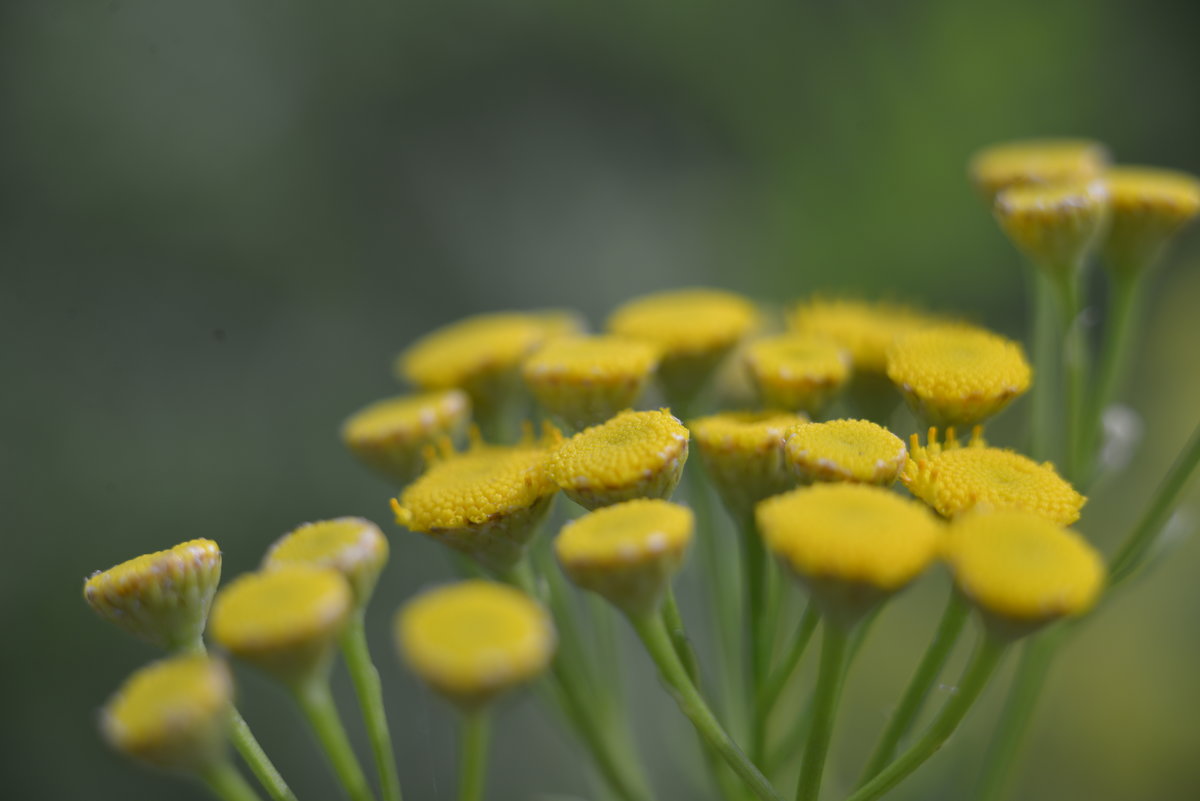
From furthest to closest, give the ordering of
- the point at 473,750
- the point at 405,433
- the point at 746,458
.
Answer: the point at 405,433 → the point at 746,458 → the point at 473,750

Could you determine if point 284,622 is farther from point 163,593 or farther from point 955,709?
point 955,709

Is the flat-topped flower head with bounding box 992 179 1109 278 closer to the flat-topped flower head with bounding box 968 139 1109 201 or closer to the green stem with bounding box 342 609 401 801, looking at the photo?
the flat-topped flower head with bounding box 968 139 1109 201

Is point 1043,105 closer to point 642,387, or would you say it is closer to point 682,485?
point 682,485

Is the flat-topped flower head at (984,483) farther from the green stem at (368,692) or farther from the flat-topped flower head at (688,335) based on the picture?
the green stem at (368,692)

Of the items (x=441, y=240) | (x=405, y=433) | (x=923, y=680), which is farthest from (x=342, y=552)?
(x=441, y=240)

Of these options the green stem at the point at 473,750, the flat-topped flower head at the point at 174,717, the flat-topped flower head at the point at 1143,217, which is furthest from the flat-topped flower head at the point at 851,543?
the flat-topped flower head at the point at 1143,217

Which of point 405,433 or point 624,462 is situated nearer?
point 624,462

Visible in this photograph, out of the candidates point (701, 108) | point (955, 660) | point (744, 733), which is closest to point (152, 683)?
point (744, 733)
